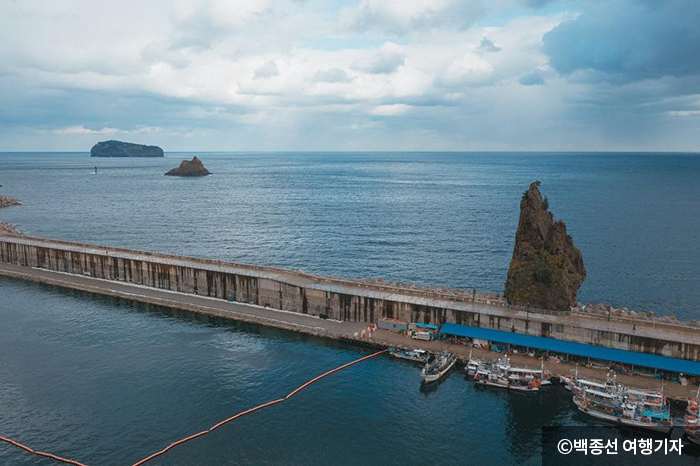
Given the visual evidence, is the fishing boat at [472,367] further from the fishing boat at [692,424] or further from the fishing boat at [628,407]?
the fishing boat at [692,424]

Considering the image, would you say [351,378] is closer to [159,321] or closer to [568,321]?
[568,321]

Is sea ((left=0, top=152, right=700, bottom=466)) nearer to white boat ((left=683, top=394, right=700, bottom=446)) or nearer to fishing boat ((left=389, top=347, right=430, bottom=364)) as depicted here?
fishing boat ((left=389, top=347, right=430, bottom=364))

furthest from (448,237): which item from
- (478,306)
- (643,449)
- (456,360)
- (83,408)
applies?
(83,408)

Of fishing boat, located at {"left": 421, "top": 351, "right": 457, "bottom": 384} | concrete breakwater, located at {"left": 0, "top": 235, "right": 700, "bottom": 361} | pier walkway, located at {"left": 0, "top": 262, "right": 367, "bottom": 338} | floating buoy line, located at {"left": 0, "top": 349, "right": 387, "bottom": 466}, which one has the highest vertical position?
concrete breakwater, located at {"left": 0, "top": 235, "right": 700, "bottom": 361}

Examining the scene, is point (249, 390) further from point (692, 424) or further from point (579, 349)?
point (692, 424)

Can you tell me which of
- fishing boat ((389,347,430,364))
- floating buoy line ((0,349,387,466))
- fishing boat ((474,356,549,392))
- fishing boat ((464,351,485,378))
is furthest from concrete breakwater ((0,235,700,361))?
floating buoy line ((0,349,387,466))

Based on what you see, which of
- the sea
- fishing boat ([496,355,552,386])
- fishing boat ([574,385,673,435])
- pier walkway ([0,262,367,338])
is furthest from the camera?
pier walkway ([0,262,367,338])

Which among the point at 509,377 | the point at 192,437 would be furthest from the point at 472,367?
the point at 192,437
